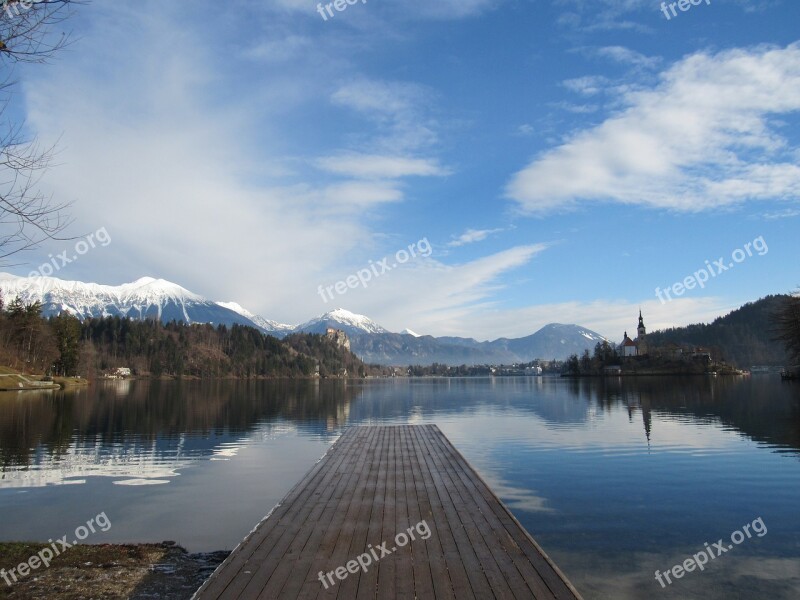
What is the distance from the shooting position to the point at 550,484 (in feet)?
72.4

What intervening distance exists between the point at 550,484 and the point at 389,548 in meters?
13.2

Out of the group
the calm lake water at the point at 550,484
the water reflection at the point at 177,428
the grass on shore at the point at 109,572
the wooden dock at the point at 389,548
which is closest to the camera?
the wooden dock at the point at 389,548

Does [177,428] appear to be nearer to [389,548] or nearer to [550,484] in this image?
[550,484]

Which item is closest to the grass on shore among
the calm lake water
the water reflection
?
the calm lake water

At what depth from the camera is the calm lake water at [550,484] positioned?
45.2 feet

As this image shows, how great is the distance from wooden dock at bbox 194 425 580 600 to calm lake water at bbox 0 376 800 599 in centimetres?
250

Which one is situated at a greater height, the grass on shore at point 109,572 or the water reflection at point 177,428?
the grass on shore at point 109,572

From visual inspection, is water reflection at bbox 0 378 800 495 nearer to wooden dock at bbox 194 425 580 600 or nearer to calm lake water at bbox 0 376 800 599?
calm lake water at bbox 0 376 800 599

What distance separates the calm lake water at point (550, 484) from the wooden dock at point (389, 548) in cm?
250

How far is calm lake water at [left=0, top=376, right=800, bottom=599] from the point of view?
45.2 feet

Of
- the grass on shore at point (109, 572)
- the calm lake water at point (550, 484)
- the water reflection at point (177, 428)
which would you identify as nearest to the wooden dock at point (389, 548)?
the grass on shore at point (109, 572)

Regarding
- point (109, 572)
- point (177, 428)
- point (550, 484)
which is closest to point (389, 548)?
point (109, 572)

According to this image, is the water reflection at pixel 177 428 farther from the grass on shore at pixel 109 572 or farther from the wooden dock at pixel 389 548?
the wooden dock at pixel 389 548

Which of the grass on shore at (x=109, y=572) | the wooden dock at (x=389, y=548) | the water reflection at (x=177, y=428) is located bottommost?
the water reflection at (x=177, y=428)
